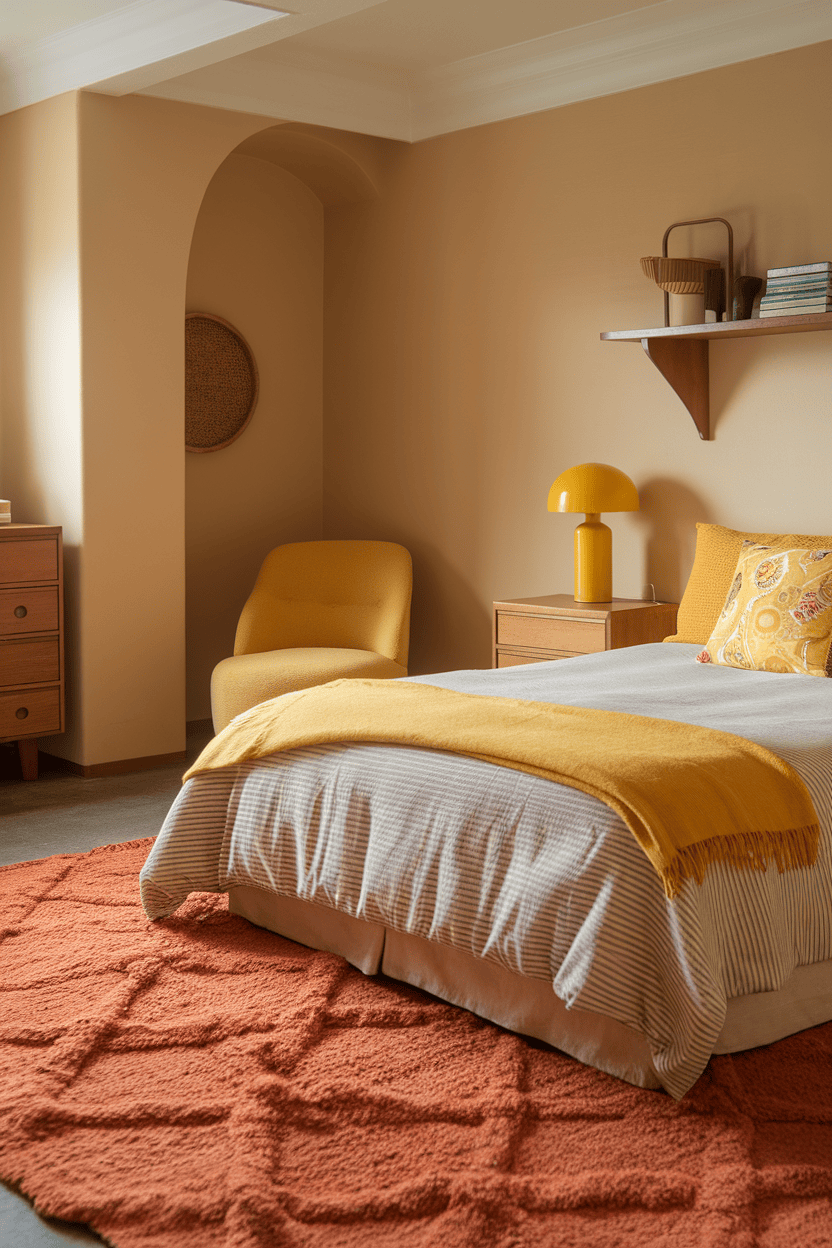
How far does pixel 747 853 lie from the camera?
219cm

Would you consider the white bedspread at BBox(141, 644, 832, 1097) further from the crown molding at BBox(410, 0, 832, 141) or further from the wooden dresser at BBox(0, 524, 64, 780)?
the crown molding at BBox(410, 0, 832, 141)

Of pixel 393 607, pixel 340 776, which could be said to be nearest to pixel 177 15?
pixel 393 607

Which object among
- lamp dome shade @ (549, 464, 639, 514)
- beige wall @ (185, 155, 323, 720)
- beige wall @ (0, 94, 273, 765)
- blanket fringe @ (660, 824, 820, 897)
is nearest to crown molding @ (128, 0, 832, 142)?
beige wall @ (0, 94, 273, 765)

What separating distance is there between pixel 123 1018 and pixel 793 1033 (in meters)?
1.30

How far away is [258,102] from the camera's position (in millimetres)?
4625

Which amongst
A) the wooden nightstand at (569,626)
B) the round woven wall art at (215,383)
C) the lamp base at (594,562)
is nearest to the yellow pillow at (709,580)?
the wooden nightstand at (569,626)

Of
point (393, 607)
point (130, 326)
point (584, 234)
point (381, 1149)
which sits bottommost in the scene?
point (381, 1149)

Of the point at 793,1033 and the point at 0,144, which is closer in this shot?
the point at 793,1033

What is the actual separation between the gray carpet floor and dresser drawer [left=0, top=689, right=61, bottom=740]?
0.21 m

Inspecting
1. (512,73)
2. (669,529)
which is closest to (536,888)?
(669,529)

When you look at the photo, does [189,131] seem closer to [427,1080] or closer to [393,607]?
[393,607]

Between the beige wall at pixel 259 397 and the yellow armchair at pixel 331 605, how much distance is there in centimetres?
30

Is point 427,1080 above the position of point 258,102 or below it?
below

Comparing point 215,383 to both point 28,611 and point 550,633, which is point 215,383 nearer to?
point 28,611
